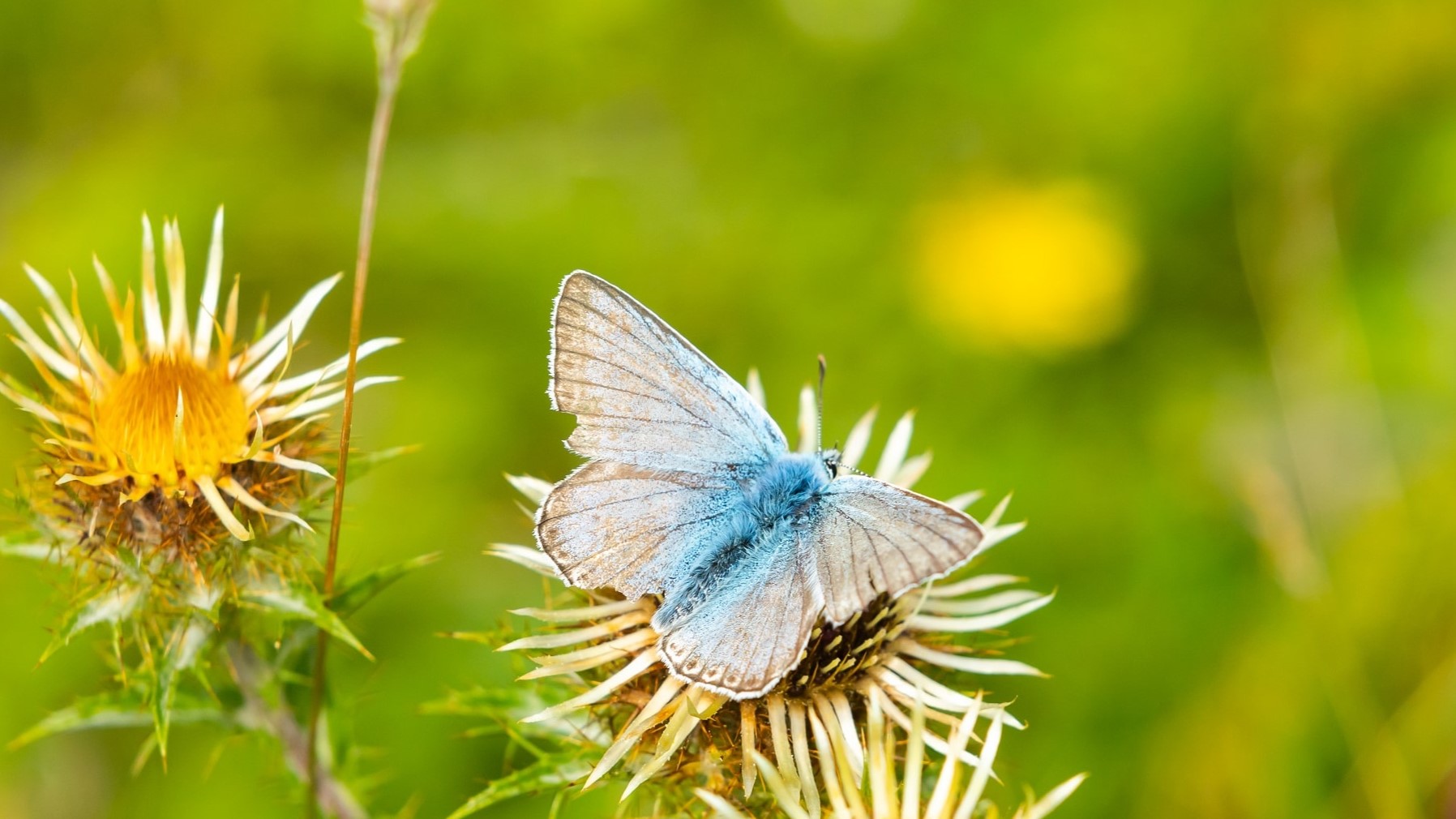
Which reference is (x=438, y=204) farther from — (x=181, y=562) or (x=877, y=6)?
(x=181, y=562)

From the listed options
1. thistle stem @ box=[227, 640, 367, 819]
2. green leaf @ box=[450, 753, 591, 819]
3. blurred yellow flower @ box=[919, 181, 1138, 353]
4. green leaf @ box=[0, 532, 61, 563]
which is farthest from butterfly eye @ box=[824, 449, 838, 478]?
blurred yellow flower @ box=[919, 181, 1138, 353]

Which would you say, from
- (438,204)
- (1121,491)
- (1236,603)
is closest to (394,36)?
(438,204)

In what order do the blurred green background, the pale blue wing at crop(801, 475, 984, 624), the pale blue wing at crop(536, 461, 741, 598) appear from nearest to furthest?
the pale blue wing at crop(801, 475, 984, 624), the pale blue wing at crop(536, 461, 741, 598), the blurred green background

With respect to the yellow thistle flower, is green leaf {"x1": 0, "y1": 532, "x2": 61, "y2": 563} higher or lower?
lower

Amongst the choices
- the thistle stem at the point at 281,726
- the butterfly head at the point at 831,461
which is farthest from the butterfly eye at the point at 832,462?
the thistle stem at the point at 281,726

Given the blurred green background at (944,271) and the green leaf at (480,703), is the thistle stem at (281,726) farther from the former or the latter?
the blurred green background at (944,271)

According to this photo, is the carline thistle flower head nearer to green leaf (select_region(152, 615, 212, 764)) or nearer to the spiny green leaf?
the spiny green leaf
